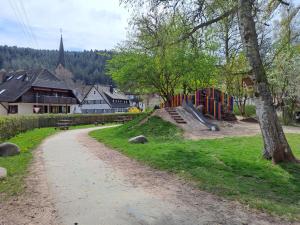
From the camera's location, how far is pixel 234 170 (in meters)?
7.61

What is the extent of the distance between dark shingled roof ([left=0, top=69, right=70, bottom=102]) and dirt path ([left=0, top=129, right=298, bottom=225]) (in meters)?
42.9

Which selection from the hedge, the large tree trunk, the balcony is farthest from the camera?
the balcony

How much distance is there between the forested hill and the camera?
88637 mm

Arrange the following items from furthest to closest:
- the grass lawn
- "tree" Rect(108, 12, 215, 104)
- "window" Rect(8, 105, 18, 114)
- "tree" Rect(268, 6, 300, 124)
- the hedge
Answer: "window" Rect(8, 105, 18, 114) < "tree" Rect(268, 6, 300, 124) < "tree" Rect(108, 12, 215, 104) < the hedge < the grass lawn

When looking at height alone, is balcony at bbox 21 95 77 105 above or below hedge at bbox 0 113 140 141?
above

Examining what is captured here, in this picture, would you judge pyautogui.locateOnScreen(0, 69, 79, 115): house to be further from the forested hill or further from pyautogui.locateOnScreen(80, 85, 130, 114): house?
the forested hill

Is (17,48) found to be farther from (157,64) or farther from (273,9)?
(273,9)

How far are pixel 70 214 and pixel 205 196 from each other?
8.16 ft

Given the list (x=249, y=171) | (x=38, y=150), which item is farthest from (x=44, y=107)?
(x=249, y=171)

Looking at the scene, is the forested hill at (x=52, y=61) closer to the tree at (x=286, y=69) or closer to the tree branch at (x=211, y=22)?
the tree at (x=286, y=69)

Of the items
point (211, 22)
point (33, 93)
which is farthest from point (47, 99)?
point (211, 22)

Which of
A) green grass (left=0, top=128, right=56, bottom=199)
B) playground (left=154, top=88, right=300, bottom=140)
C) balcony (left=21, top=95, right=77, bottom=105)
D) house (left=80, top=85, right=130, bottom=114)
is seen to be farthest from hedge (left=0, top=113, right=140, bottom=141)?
house (left=80, top=85, right=130, bottom=114)

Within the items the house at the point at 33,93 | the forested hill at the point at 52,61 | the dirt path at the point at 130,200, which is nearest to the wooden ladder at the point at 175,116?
the dirt path at the point at 130,200

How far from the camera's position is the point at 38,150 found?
11703mm
